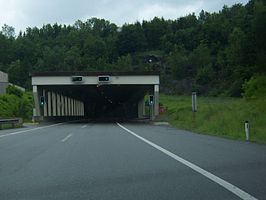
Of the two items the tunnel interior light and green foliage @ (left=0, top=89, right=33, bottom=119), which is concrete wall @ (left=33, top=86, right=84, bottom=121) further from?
the tunnel interior light

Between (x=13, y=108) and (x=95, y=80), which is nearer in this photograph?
(x=95, y=80)

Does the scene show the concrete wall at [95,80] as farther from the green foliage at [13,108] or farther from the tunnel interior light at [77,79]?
the green foliage at [13,108]

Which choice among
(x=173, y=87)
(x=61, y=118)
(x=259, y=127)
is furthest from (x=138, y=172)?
(x=173, y=87)

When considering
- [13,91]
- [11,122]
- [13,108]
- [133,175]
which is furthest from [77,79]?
[133,175]

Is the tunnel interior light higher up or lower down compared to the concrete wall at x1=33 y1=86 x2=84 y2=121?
higher up

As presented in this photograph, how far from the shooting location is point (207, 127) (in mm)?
35156

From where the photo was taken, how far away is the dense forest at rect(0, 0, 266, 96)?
124688mm

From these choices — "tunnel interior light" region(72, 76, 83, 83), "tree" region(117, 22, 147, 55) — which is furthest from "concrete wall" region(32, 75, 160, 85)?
"tree" region(117, 22, 147, 55)

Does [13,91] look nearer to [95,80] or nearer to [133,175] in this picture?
[95,80]

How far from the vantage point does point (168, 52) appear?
19100 centimetres

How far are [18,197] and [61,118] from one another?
211 feet

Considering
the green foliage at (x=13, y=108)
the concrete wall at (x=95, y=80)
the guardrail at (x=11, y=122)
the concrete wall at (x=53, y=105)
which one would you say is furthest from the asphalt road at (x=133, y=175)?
the green foliage at (x=13, y=108)

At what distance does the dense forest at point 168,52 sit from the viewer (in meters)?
125

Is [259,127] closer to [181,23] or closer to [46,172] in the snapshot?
[46,172]
